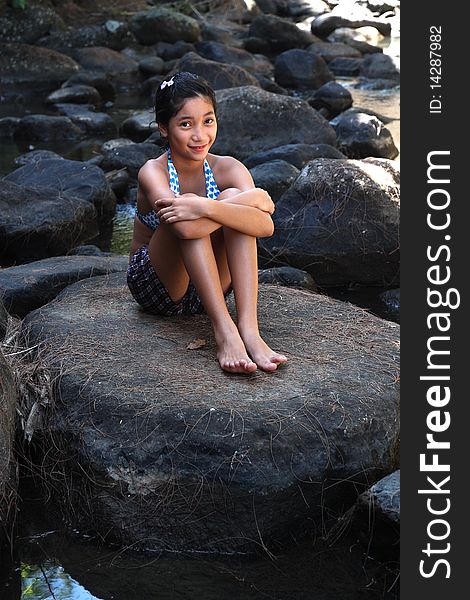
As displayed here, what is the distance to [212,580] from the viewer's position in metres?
3.41

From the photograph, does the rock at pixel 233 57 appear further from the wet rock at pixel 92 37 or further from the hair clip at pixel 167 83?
the hair clip at pixel 167 83

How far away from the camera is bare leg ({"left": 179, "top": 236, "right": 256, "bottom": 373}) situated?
12.8 ft

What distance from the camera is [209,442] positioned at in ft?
11.4

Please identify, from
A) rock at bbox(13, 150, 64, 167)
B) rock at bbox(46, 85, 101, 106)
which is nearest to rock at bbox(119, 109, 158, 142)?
rock at bbox(13, 150, 64, 167)

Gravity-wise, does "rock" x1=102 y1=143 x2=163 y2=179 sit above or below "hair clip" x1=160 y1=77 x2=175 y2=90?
below

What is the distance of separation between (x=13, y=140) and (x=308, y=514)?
8.07m

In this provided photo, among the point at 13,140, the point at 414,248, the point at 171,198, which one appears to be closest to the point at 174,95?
the point at 171,198

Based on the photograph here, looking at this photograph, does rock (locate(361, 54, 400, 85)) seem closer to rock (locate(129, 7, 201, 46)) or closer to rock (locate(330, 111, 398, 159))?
rock (locate(129, 7, 201, 46))

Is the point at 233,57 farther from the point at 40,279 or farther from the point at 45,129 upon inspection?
the point at 40,279

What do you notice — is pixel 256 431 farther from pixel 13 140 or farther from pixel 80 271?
pixel 13 140

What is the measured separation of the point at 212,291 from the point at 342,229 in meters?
2.76

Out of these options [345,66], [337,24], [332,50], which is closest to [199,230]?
[345,66]

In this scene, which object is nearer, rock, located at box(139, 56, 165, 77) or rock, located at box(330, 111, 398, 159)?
rock, located at box(330, 111, 398, 159)

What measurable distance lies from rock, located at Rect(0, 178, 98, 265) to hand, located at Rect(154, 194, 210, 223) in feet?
10.3
